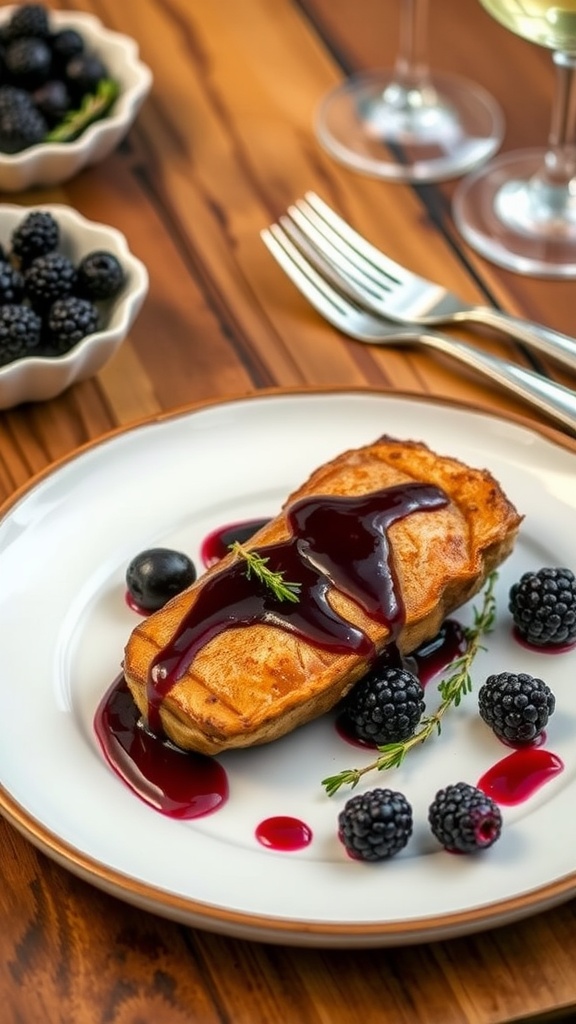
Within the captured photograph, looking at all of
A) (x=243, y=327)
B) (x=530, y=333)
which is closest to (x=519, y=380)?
(x=530, y=333)

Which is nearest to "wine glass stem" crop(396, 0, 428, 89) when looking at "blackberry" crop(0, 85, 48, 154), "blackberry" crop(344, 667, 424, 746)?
"blackberry" crop(0, 85, 48, 154)

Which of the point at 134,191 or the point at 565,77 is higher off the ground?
the point at 565,77

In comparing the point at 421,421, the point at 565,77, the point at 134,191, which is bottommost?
the point at 134,191

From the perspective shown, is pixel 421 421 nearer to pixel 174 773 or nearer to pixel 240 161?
pixel 174 773

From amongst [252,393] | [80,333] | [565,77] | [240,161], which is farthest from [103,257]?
[565,77]

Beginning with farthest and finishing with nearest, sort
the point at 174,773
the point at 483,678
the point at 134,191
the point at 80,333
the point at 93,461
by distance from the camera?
the point at 134,191
the point at 80,333
the point at 93,461
the point at 483,678
the point at 174,773

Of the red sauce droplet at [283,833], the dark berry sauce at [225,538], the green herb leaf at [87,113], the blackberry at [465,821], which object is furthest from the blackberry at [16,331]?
the blackberry at [465,821]

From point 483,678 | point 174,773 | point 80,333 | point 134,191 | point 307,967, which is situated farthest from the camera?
point 134,191

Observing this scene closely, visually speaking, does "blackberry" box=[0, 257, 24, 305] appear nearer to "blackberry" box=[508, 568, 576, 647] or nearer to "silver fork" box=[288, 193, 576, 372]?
"silver fork" box=[288, 193, 576, 372]
